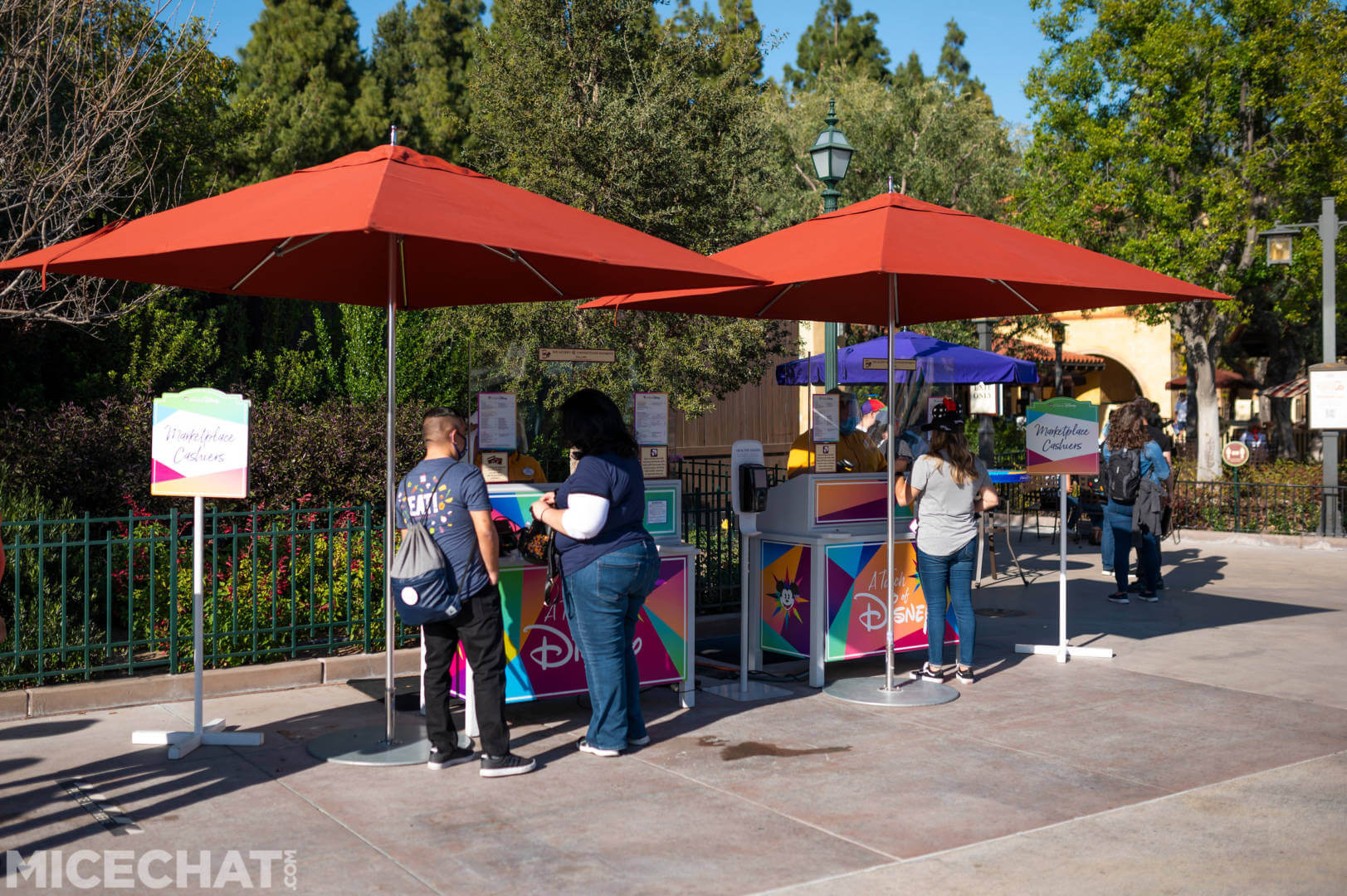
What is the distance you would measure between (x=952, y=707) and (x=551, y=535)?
2714 mm

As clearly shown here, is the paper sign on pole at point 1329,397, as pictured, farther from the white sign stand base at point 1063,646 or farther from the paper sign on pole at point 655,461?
the paper sign on pole at point 655,461

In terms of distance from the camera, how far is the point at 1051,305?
803 centimetres

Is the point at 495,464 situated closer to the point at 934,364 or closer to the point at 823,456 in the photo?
the point at 823,456

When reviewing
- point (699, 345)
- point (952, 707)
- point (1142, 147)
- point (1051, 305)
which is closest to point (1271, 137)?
point (1142, 147)

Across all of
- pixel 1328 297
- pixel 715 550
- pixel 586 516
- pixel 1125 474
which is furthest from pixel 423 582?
pixel 1328 297

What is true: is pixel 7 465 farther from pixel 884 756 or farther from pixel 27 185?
pixel 884 756

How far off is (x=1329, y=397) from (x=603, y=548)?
13198 mm

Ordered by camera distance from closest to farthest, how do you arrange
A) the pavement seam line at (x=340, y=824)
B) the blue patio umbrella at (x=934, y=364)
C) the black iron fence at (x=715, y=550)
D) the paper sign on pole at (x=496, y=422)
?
the pavement seam line at (x=340, y=824), the paper sign on pole at (x=496, y=422), the black iron fence at (x=715, y=550), the blue patio umbrella at (x=934, y=364)

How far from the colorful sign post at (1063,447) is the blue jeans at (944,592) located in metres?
1.12

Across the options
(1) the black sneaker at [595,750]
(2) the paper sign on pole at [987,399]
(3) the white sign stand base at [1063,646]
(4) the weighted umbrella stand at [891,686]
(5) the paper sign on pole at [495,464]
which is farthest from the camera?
(2) the paper sign on pole at [987,399]

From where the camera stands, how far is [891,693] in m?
7.11

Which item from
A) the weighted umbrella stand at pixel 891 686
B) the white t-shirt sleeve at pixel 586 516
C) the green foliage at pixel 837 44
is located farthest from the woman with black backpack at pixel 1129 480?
the green foliage at pixel 837 44

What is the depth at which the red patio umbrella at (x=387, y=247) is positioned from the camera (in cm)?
486

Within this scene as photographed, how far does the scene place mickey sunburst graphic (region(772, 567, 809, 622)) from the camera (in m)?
7.66
